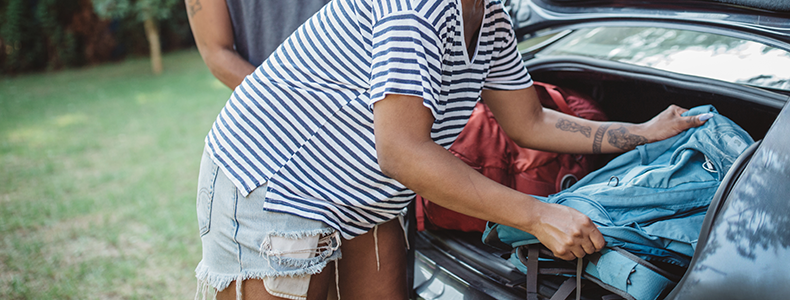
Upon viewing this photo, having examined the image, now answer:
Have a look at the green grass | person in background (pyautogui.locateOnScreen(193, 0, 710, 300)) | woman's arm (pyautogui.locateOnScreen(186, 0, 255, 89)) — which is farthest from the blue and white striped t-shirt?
the green grass

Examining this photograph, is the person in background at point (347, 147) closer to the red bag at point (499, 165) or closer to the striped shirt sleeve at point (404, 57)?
the striped shirt sleeve at point (404, 57)

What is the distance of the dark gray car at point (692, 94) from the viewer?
2.92ft

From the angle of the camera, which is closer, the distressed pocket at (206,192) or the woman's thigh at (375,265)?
the distressed pocket at (206,192)

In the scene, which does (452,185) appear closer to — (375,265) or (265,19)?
(375,265)

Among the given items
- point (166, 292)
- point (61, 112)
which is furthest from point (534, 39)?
point (61, 112)

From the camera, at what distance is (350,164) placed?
114 cm

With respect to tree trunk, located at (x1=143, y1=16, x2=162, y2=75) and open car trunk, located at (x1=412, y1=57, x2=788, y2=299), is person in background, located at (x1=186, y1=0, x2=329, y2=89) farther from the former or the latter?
tree trunk, located at (x1=143, y1=16, x2=162, y2=75)

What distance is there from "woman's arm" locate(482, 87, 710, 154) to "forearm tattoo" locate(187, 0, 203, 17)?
1.08 meters

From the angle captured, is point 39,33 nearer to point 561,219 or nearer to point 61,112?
point 61,112

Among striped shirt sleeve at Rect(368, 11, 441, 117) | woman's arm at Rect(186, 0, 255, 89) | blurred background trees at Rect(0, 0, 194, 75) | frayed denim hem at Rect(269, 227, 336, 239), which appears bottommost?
blurred background trees at Rect(0, 0, 194, 75)

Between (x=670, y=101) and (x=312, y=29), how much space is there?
3.80 ft

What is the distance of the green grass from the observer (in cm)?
282

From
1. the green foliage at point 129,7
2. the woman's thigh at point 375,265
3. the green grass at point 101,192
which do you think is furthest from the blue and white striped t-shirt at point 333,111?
the green foliage at point 129,7

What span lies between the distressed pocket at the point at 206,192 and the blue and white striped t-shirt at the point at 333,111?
0.04 meters
